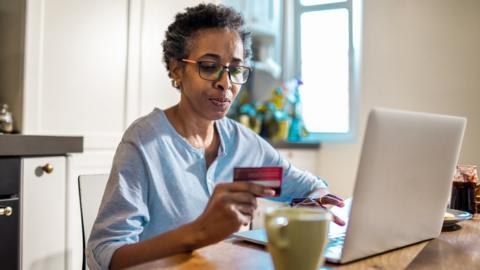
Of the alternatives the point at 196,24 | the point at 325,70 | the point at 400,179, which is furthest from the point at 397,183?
the point at 325,70

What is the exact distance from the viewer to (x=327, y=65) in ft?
11.7

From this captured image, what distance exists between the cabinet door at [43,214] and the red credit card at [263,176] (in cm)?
123

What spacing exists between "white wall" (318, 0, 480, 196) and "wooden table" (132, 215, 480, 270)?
209 centimetres

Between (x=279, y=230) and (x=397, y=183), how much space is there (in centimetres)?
30

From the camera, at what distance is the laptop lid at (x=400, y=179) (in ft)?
2.16

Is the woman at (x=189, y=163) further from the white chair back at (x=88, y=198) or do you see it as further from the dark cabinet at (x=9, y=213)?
the dark cabinet at (x=9, y=213)

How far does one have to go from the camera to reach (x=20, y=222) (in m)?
1.57

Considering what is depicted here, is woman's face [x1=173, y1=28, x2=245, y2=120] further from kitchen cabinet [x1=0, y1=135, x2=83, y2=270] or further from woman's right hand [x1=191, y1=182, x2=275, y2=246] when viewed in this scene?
kitchen cabinet [x1=0, y1=135, x2=83, y2=270]

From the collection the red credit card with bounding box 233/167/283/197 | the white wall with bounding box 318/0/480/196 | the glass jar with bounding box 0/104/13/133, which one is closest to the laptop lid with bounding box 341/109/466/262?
the red credit card with bounding box 233/167/283/197

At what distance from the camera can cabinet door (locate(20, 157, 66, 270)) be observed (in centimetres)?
160

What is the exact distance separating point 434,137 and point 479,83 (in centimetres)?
228

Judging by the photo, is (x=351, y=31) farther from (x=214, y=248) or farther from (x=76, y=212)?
(x=214, y=248)

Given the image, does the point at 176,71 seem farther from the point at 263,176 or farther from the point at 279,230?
the point at 279,230

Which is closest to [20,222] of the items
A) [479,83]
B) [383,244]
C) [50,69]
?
[50,69]
